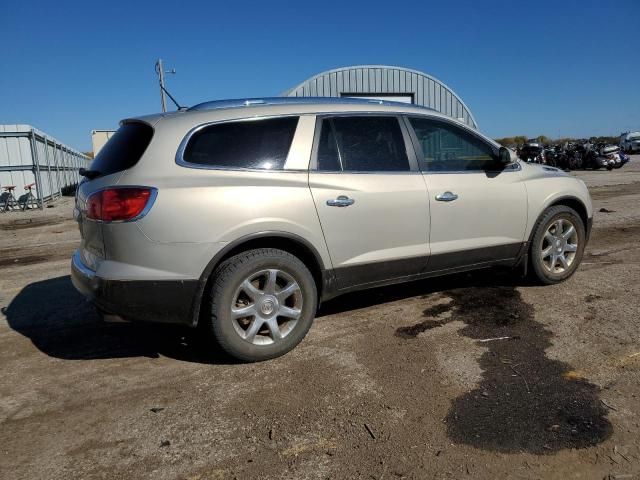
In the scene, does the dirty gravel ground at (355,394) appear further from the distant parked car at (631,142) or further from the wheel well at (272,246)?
the distant parked car at (631,142)

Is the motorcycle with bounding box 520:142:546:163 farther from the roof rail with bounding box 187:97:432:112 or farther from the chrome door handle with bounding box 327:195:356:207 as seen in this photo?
the chrome door handle with bounding box 327:195:356:207

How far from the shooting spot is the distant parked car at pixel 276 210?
10.4 feet

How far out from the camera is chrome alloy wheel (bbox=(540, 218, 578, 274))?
16.2ft

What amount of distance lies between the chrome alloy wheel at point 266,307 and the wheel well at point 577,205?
289 cm

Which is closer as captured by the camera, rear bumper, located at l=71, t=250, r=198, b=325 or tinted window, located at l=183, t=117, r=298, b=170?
rear bumper, located at l=71, t=250, r=198, b=325

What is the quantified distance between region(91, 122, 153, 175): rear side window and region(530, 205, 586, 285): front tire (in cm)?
357

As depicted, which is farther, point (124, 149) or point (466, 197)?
point (466, 197)

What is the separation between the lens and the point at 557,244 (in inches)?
196

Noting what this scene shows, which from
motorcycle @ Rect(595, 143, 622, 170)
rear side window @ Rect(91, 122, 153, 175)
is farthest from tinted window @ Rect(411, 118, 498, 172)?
motorcycle @ Rect(595, 143, 622, 170)

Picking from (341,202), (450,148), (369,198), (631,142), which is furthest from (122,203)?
(631,142)

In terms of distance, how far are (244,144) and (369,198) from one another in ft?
3.31

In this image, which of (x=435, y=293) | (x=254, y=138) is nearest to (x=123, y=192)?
(x=254, y=138)

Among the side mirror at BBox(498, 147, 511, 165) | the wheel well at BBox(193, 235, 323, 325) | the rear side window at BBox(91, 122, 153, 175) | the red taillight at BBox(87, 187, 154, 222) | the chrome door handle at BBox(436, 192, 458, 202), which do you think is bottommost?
the wheel well at BBox(193, 235, 323, 325)

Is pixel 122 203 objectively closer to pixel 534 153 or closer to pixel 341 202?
pixel 341 202
